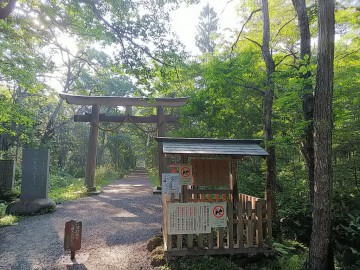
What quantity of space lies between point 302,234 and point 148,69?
271 inches

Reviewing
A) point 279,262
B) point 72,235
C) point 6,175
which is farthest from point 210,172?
point 6,175

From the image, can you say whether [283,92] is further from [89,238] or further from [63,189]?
[63,189]

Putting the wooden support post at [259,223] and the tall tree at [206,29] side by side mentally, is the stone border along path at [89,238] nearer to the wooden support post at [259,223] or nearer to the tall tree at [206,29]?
the wooden support post at [259,223]

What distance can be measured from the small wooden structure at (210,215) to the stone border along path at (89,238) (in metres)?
0.91

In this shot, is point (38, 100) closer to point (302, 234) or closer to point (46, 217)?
point (46, 217)

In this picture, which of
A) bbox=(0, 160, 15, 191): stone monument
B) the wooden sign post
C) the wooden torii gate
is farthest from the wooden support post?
bbox=(0, 160, 15, 191): stone monument

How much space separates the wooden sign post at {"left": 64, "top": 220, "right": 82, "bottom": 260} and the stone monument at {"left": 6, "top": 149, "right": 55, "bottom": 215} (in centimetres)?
456

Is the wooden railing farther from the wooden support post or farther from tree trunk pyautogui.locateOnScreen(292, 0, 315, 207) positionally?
tree trunk pyautogui.locateOnScreen(292, 0, 315, 207)

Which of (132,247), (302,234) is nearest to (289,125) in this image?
(302,234)

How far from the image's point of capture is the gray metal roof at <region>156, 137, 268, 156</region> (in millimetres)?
4875

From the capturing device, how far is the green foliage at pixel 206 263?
4400mm

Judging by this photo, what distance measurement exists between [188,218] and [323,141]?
2697 mm

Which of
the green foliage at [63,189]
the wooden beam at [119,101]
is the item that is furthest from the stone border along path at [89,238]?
the wooden beam at [119,101]

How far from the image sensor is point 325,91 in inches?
160
